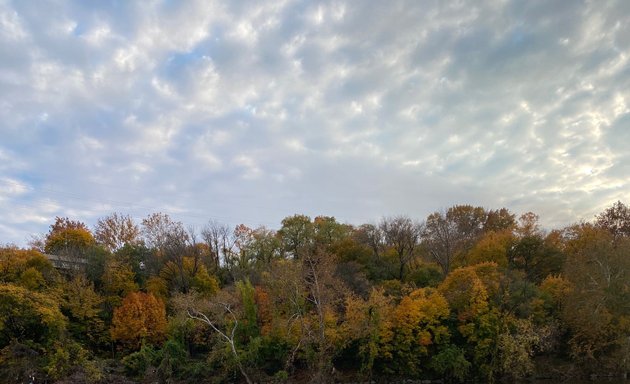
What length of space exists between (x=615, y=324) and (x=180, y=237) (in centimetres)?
4527

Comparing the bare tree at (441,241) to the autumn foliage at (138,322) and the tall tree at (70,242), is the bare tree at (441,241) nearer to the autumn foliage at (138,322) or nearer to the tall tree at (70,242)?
the autumn foliage at (138,322)

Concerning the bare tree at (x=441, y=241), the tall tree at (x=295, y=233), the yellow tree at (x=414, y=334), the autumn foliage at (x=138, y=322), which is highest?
the tall tree at (x=295, y=233)

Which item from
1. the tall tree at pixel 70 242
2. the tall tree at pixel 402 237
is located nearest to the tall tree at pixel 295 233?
the tall tree at pixel 402 237

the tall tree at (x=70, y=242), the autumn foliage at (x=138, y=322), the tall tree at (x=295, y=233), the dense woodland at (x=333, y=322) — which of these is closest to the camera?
the dense woodland at (x=333, y=322)

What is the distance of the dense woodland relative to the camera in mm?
36094

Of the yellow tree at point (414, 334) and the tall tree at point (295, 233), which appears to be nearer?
the yellow tree at point (414, 334)

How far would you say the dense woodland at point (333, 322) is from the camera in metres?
36.1

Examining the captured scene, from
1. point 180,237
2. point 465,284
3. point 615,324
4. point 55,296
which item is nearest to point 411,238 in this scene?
point 465,284

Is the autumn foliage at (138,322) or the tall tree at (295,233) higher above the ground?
the tall tree at (295,233)

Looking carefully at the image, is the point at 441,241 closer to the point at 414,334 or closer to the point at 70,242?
the point at 414,334

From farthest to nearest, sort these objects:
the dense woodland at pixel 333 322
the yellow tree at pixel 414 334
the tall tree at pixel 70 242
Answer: the tall tree at pixel 70 242, the yellow tree at pixel 414 334, the dense woodland at pixel 333 322

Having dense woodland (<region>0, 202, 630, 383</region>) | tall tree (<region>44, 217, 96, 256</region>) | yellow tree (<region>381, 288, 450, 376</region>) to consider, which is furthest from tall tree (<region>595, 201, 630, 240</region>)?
tall tree (<region>44, 217, 96, 256</region>)

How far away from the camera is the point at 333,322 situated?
38531 mm

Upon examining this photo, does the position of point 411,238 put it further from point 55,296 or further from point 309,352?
point 55,296
